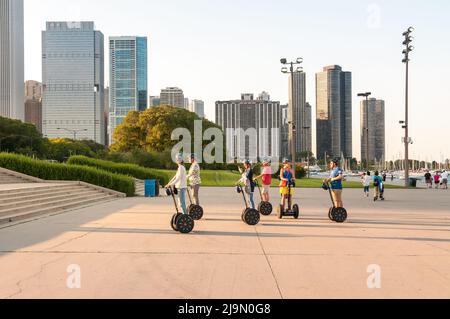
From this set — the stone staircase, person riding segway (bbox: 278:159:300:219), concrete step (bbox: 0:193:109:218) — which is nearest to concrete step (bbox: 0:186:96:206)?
the stone staircase

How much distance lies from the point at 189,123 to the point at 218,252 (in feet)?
203

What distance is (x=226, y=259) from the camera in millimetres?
8016

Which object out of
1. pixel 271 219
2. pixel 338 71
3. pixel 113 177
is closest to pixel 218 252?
pixel 271 219

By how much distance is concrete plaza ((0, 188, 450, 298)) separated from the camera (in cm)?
602

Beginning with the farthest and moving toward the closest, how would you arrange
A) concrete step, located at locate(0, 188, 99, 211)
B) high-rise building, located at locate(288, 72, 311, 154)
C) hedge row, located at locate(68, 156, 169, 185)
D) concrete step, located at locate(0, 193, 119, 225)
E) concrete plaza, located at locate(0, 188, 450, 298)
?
high-rise building, located at locate(288, 72, 311, 154)
hedge row, located at locate(68, 156, 169, 185)
concrete step, located at locate(0, 188, 99, 211)
concrete step, located at locate(0, 193, 119, 225)
concrete plaza, located at locate(0, 188, 450, 298)

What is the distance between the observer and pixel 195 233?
11.1 meters

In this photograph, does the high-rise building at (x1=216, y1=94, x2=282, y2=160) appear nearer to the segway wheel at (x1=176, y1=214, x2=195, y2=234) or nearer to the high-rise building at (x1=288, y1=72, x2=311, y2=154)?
the high-rise building at (x1=288, y1=72, x2=311, y2=154)

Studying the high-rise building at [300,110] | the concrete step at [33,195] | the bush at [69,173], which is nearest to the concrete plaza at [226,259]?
the concrete step at [33,195]

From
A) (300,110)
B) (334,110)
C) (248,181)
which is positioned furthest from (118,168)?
(334,110)

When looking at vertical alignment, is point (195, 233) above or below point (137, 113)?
below

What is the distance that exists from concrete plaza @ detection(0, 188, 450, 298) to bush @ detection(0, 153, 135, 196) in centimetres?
1247

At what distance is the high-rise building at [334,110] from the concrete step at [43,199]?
403 ft
